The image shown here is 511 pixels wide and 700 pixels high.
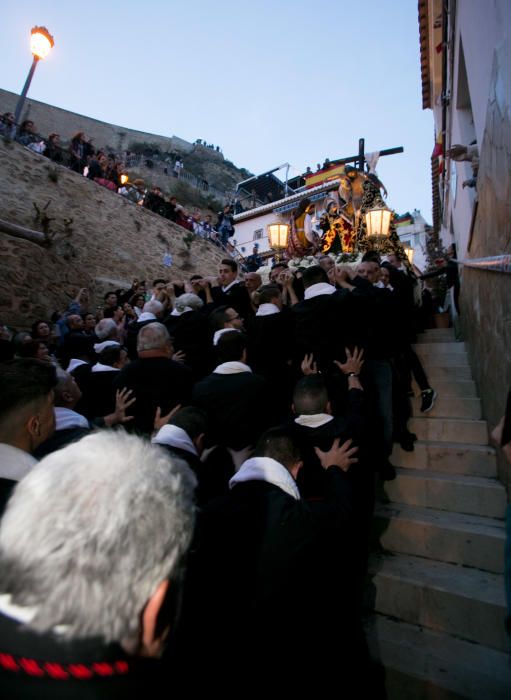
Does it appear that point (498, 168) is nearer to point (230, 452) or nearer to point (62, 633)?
point (230, 452)

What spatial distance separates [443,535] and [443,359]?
9.38 feet

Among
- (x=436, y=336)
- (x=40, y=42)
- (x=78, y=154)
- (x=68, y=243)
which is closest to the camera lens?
(x=436, y=336)

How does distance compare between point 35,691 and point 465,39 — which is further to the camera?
point 465,39

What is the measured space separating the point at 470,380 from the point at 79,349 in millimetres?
4621

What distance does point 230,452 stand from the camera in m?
2.90

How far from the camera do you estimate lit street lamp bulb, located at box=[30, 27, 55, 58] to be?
32.3ft

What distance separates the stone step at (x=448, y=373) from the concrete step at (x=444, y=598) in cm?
241

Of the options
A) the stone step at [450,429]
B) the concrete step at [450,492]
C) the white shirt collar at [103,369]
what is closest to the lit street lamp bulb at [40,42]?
the white shirt collar at [103,369]

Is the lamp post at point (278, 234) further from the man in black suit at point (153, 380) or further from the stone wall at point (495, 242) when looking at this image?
the man in black suit at point (153, 380)

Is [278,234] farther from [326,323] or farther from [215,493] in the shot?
[215,493]

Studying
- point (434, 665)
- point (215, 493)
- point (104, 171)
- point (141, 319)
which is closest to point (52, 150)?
point (104, 171)

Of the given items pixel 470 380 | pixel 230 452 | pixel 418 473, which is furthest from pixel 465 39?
pixel 230 452

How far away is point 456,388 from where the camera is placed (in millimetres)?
4426

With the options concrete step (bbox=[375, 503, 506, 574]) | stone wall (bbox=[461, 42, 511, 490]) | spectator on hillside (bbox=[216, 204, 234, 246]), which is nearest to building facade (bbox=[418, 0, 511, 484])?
stone wall (bbox=[461, 42, 511, 490])
